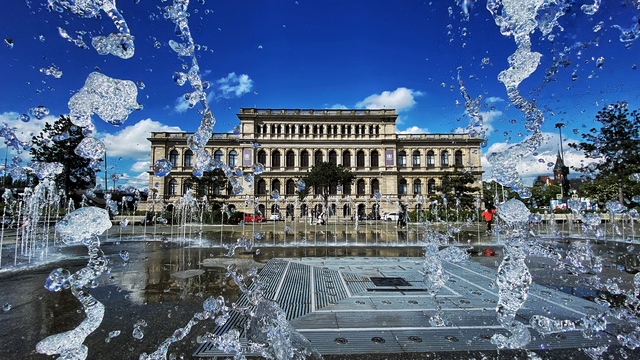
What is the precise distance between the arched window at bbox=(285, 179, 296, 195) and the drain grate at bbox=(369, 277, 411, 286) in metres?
47.8

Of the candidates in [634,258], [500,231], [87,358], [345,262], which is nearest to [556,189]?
[500,231]

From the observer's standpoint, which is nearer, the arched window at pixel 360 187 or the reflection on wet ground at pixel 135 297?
the reflection on wet ground at pixel 135 297

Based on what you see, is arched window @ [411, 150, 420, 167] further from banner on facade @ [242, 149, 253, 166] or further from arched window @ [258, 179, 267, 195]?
banner on facade @ [242, 149, 253, 166]

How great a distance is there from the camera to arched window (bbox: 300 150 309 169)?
54250mm

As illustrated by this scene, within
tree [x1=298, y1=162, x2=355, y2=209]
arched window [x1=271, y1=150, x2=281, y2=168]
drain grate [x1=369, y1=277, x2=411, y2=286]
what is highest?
arched window [x1=271, y1=150, x2=281, y2=168]

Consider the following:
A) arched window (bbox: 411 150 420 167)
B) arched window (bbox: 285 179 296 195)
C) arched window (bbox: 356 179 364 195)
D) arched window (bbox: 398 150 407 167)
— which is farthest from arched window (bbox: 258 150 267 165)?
arched window (bbox: 411 150 420 167)

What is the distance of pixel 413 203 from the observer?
2119 inches

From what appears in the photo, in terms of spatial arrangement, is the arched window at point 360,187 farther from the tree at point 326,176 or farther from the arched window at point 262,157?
the arched window at point 262,157

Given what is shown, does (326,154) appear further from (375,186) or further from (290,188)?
(375,186)

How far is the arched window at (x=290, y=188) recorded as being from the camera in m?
53.5

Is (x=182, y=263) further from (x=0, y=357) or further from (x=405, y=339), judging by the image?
(x=405, y=339)

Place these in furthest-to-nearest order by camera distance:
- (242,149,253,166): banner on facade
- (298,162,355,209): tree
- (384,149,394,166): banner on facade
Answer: (384,149,394,166): banner on facade < (242,149,253,166): banner on facade < (298,162,355,209): tree

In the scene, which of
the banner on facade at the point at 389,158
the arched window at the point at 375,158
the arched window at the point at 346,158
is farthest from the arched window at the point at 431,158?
the arched window at the point at 346,158

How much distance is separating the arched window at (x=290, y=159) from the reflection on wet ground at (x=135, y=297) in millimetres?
45821
